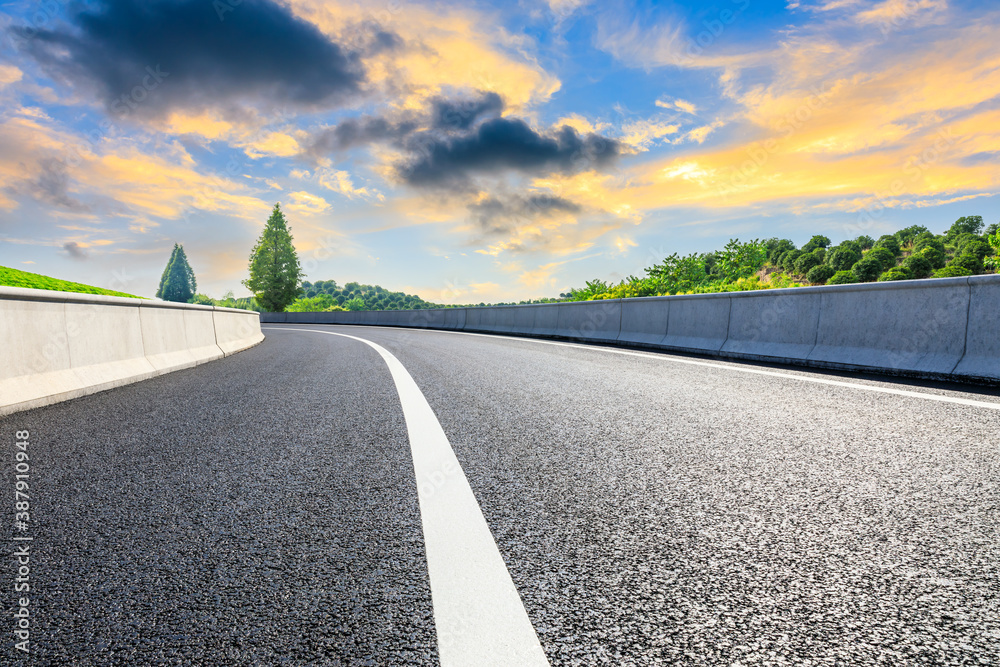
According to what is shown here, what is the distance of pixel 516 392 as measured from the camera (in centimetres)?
573

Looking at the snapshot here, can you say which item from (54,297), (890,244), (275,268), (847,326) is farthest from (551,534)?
(890,244)

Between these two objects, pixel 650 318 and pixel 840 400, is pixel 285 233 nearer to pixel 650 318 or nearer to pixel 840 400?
pixel 650 318

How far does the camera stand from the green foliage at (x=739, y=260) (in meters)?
133

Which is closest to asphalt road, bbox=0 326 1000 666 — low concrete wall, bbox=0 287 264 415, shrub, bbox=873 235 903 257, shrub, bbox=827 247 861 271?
low concrete wall, bbox=0 287 264 415

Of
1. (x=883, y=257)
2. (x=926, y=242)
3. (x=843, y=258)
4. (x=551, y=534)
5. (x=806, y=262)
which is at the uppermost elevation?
(x=926, y=242)

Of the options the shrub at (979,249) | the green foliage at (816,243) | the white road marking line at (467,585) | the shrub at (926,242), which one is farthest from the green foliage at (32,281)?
the green foliage at (816,243)

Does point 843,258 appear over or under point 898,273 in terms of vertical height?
over

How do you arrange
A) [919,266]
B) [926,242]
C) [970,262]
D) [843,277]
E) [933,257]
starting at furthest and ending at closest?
1. [926,242]
2. [843,277]
3. [933,257]
4. [970,262]
5. [919,266]

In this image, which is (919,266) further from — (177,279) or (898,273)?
(177,279)

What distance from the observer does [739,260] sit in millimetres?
134000

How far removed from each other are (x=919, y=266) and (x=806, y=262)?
1797 inches

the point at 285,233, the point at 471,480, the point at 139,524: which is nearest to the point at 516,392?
the point at 471,480

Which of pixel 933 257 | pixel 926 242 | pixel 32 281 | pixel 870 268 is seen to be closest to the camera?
pixel 32 281

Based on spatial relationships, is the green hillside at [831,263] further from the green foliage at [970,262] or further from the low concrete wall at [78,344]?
the low concrete wall at [78,344]
